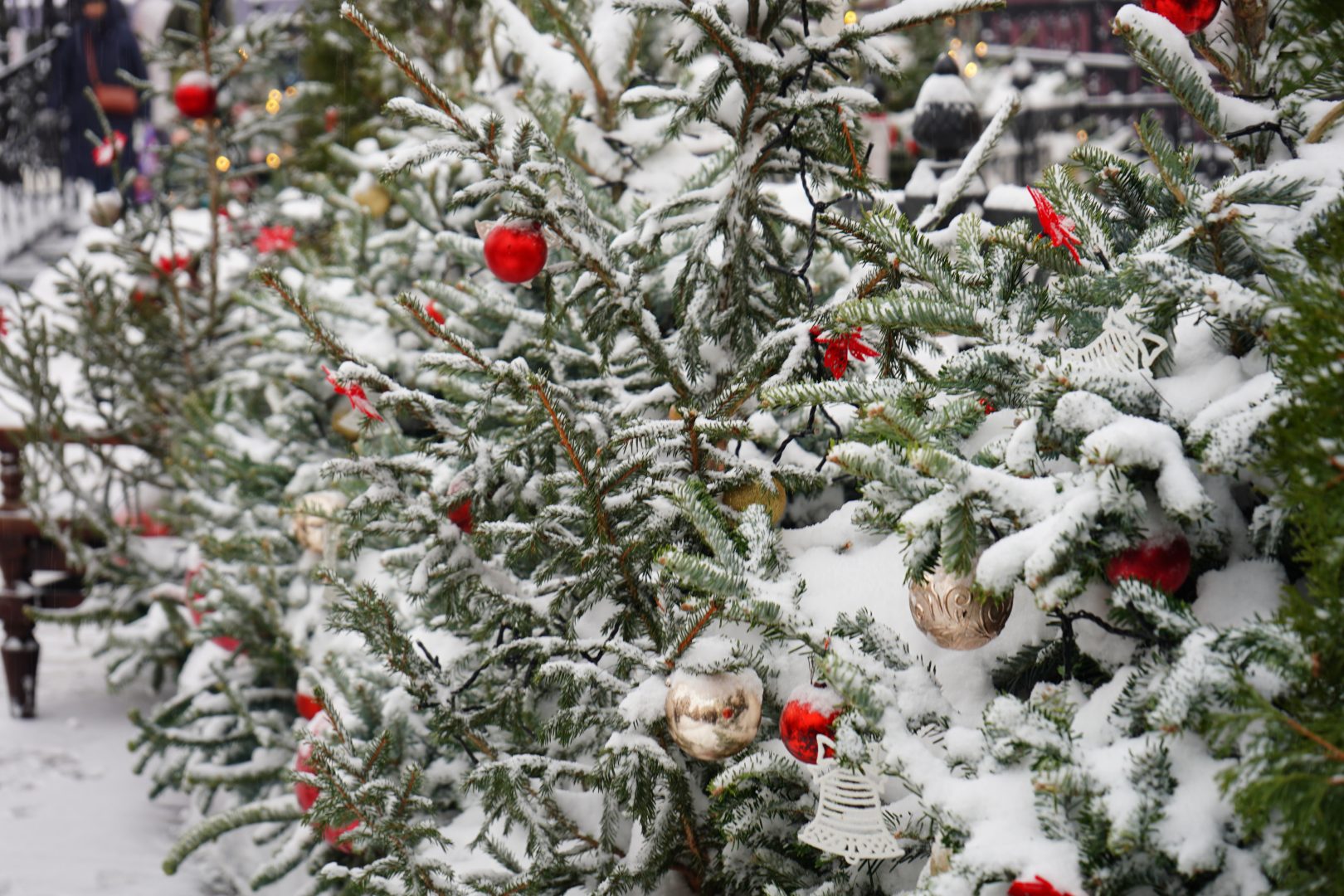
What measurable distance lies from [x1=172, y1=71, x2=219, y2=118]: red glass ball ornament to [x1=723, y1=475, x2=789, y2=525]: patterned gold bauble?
3.41 meters

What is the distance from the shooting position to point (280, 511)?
2943 millimetres

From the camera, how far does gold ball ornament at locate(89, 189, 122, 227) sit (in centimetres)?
465

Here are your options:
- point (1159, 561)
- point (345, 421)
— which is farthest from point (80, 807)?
point (1159, 561)

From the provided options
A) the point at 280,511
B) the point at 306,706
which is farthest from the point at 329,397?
the point at 306,706

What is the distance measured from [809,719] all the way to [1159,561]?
479mm

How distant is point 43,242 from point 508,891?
32.1 ft

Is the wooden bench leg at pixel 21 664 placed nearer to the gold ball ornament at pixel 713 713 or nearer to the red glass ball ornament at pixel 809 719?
the gold ball ornament at pixel 713 713

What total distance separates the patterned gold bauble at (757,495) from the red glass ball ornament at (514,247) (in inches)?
18.7

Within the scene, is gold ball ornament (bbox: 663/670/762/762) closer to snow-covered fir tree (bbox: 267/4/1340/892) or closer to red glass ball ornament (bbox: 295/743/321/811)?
snow-covered fir tree (bbox: 267/4/1340/892)

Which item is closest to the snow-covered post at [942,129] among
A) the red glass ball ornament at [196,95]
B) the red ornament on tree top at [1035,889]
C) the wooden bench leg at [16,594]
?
the red ornament on tree top at [1035,889]

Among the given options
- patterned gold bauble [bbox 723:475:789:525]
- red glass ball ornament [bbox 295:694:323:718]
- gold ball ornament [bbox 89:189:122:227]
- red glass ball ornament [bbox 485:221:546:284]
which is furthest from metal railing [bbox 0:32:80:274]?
patterned gold bauble [bbox 723:475:789:525]

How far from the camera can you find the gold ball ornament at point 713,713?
4.85 feet

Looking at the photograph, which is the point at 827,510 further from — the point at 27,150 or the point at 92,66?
the point at 27,150

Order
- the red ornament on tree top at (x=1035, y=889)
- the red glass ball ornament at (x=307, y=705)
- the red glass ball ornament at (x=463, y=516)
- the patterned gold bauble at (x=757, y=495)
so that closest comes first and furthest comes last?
the red ornament on tree top at (x=1035, y=889) → the patterned gold bauble at (x=757, y=495) → the red glass ball ornament at (x=463, y=516) → the red glass ball ornament at (x=307, y=705)
